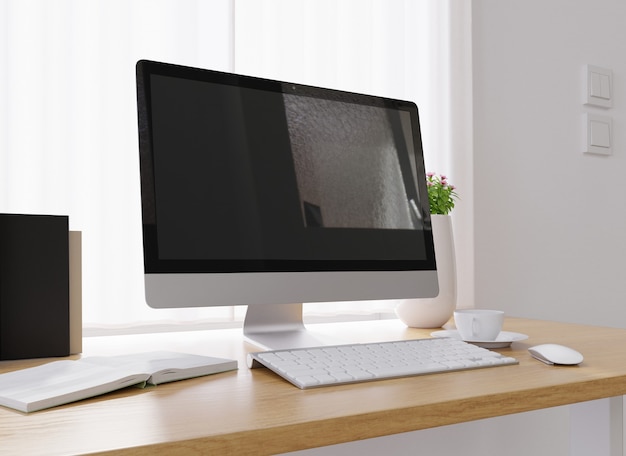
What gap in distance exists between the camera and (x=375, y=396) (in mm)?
709

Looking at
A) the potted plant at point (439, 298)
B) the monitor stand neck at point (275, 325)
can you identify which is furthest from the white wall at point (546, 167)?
the monitor stand neck at point (275, 325)

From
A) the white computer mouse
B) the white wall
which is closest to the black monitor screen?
the white computer mouse

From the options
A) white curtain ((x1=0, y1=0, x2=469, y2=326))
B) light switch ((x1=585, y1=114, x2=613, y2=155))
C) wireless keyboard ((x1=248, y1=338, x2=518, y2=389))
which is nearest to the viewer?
wireless keyboard ((x1=248, y1=338, x2=518, y2=389))

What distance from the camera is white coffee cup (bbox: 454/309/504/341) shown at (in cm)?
104

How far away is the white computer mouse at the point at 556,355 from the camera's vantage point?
2.92 ft

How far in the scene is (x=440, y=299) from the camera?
53.2 inches

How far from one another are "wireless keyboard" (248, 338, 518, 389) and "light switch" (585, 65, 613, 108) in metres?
1.56

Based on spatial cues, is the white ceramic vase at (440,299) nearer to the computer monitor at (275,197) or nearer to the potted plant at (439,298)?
the potted plant at (439,298)

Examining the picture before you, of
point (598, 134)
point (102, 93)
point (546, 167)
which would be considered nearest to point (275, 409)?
point (102, 93)

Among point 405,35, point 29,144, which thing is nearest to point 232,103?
point 29,144

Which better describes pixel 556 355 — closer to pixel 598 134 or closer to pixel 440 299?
pixel 440 299

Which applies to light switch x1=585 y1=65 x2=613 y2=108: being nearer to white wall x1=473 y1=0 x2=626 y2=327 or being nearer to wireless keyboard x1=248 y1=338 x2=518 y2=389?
white wall x1=473 y1=0 x2=626 y2=327

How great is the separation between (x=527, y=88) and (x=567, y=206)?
1.41 ft

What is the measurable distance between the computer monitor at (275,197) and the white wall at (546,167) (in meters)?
0.83
